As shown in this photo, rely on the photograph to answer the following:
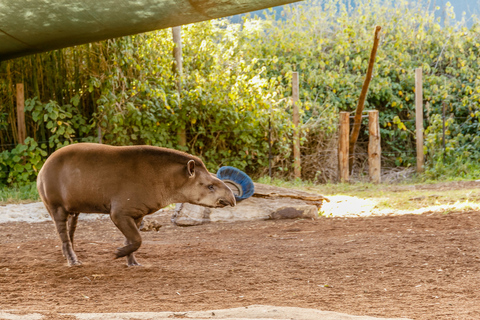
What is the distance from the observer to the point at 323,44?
664 inches

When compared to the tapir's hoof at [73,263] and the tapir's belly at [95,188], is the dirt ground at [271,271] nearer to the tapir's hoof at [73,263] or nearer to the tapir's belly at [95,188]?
the tapir's hoof at [73,263]

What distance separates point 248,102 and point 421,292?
29.9ft

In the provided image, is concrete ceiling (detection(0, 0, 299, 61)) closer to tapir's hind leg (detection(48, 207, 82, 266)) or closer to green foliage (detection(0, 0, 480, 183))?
tapir's hind leg (detection(48, 207, 82, 266))

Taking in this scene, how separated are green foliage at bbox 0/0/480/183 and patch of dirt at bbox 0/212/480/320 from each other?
4672mm

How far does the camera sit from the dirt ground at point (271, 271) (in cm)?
377

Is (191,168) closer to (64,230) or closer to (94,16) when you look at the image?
(64,230)

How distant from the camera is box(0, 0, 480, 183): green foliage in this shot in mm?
11477

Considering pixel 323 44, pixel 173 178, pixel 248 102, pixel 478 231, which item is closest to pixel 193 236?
pixel 173 178

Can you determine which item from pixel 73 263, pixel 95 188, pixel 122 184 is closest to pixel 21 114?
pixel 73 263

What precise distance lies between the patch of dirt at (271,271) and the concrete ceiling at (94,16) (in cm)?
183

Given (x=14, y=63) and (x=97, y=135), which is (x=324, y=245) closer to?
(x=97, y=135)

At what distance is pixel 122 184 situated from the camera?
494 centimetres

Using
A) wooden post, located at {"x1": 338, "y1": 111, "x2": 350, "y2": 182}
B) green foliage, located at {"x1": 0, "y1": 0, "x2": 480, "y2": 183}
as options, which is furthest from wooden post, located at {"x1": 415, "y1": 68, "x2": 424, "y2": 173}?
wooden post, located at {"x1": 338, "y1": 111, "x2": 350, "y2": 182}

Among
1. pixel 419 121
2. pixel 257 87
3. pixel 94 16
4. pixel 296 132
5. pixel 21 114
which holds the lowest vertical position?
pixel 296 132
